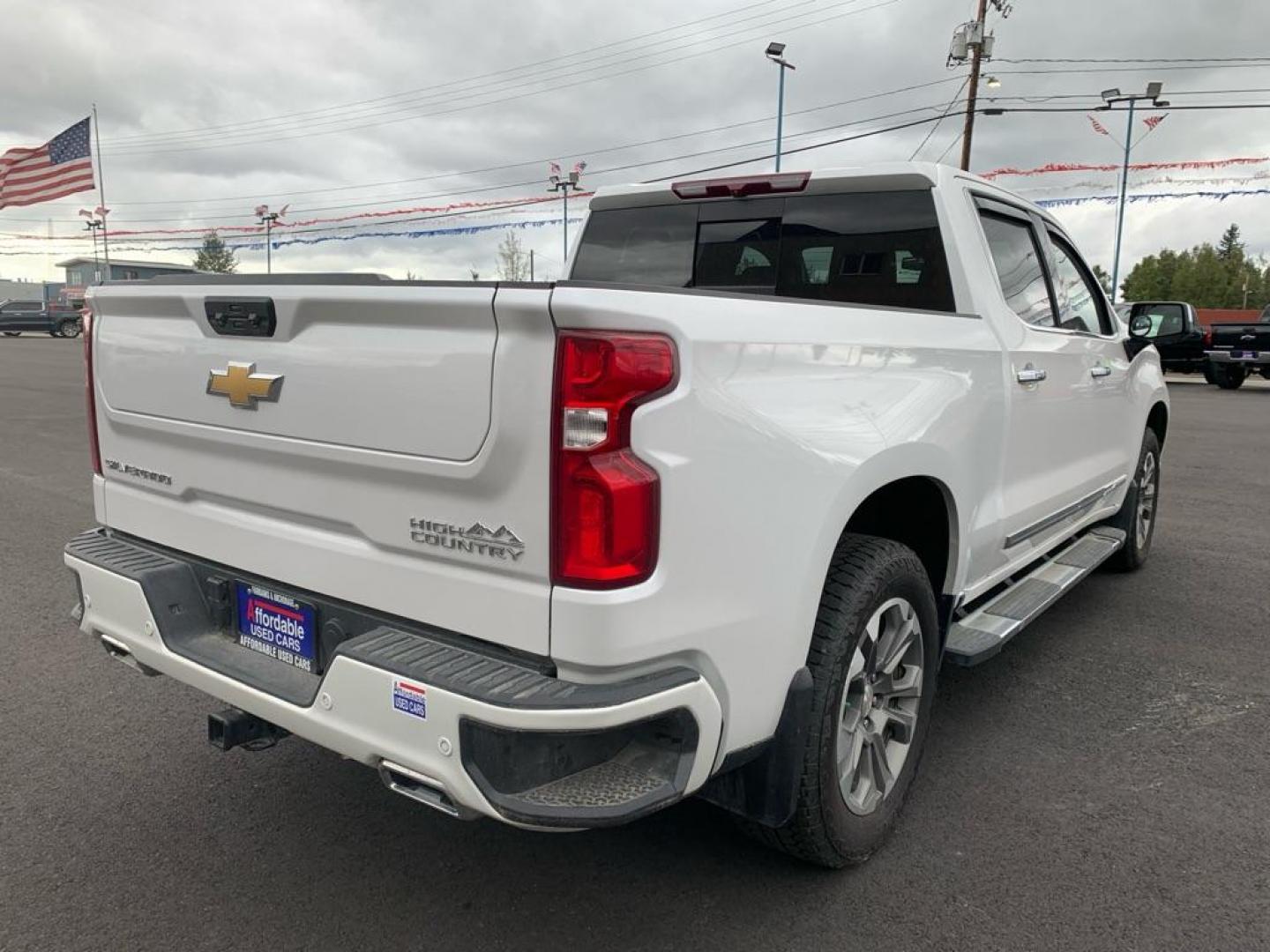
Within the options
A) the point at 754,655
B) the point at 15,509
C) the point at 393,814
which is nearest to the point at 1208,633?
the point at 754,655

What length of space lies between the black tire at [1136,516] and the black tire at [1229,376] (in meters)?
17.8

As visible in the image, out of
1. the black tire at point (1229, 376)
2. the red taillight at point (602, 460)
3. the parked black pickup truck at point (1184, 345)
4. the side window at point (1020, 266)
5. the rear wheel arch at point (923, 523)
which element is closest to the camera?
the red taillight at point (602, 460)

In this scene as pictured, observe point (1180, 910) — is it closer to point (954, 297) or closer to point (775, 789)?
point (775, 789)

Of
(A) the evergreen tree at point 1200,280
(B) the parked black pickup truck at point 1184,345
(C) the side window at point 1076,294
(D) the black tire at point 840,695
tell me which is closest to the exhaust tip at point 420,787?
(D) the black tire at point 840,695

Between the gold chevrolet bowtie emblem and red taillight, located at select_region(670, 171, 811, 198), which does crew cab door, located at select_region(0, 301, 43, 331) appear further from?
the gold chevrolet bowtie emblem

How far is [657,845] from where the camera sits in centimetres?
282

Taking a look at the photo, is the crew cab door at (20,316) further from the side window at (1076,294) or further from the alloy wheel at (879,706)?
the alloy wheel at (879,706)

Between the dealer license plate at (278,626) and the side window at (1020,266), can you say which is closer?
the dealer license plate at (278,626)

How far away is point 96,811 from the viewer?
2.96 m

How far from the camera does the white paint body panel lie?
1.92 metres

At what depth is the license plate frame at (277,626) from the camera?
238 centimetres

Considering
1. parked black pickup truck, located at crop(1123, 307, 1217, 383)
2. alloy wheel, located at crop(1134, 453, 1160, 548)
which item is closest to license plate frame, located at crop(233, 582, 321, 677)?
alloy wheel, located at crop(1134, 453, 1160, 548)

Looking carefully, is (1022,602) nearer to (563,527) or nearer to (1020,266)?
(1020,266)

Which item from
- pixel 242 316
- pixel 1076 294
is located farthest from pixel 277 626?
pixel 1076 294
